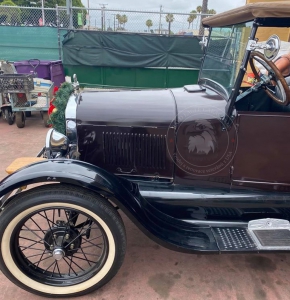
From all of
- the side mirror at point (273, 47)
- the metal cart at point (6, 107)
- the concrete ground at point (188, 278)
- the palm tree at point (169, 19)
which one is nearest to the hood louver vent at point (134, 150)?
the concrete ground at point (188, 278)

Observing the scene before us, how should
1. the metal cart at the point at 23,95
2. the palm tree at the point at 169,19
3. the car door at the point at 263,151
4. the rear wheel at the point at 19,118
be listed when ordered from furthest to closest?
the palm tree at the point at 169,19, the rear wheel at the point at 19,118, the metal cart at the point at 23,95, the car door at the point at 263,151

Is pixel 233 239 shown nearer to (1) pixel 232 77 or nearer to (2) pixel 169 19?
(1) pixel 232 77

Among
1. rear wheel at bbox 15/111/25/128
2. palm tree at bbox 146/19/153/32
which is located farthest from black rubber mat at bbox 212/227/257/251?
palm tree at bbox 146/19/153/32

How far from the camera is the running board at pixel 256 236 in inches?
86.5

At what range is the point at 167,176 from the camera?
2.52m

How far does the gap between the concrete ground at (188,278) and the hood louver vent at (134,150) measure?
2.80 ft

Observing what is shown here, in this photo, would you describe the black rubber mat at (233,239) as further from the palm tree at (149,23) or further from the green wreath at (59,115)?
the palm tree at (149,23)

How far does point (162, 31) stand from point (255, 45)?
8.43 meters

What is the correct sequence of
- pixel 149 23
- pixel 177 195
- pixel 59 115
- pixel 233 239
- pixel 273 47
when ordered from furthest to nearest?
pixel 149 23 < pixel 59 115 < pixel 177 195 < pixel 233 239 < pixel 273 47

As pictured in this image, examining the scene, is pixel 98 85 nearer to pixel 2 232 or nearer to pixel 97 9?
pixel 97 9

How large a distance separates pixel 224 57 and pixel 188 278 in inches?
77.5

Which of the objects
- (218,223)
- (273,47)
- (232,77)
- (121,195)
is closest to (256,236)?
(218,223)

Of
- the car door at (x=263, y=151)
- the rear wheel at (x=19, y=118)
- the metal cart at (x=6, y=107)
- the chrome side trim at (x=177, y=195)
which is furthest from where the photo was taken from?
the metal cart at (x=6, y=107)

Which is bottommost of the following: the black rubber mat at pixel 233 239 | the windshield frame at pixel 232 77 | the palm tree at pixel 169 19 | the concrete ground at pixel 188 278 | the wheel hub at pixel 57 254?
the concrete ground at pixel 188 278
